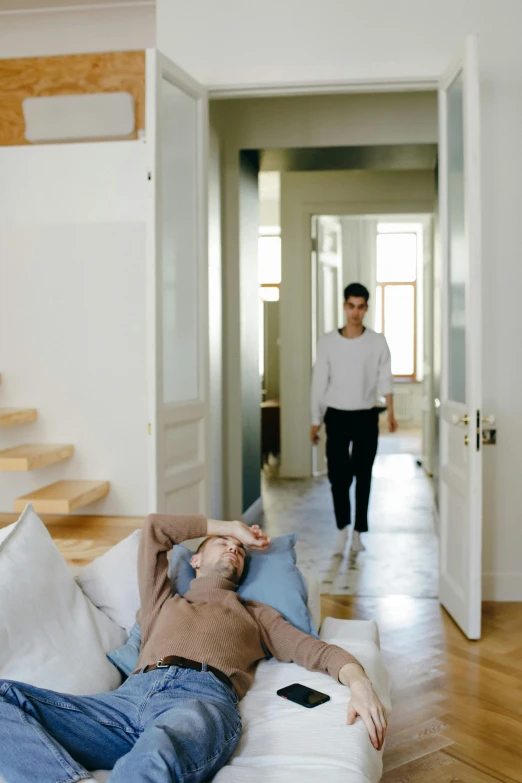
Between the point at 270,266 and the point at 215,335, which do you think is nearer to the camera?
the point at 215,335

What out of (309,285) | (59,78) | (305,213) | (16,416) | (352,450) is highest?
(59,78)

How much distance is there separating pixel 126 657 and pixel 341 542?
292 centimetres

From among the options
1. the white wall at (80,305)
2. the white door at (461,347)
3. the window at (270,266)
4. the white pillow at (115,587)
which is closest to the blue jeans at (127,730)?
the white pillow at (115,587)

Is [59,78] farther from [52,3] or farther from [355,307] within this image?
[355,307]

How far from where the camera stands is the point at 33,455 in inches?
172

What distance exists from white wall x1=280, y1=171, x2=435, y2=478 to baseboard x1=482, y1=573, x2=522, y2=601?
12.7 ft

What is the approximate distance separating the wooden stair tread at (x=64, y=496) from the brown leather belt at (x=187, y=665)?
230cm

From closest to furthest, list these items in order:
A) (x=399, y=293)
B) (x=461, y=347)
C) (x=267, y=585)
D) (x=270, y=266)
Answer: (x=267, y=585) < (x=461, y=347) < (x=270, y=266) < (x=399, y=293)

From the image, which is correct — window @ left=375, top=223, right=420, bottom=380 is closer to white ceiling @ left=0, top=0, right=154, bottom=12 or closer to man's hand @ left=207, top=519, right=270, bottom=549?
white ceiling @ left=0, top=0, right=154, bottom=12

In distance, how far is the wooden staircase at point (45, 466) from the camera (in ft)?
14.0

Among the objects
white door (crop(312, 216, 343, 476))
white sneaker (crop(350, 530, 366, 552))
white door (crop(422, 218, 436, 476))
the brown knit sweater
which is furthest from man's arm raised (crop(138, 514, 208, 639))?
white door (crop(312, 216, 343, 476))

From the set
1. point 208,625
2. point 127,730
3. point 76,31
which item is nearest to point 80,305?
point 76,31

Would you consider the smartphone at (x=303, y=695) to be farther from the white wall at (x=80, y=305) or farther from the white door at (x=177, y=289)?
the white wall at (x=80, y=305)

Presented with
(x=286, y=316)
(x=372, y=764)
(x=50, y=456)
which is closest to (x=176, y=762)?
(x=372, y=764)
